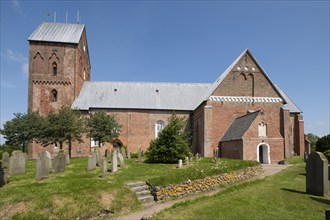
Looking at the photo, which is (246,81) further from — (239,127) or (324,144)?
(324,144)

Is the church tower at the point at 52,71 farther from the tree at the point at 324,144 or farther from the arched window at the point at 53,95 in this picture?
the tree at the point at 324,144

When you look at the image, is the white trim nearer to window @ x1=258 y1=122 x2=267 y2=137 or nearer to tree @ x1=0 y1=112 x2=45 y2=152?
window @ x1=258 y1=122 x2=267 y2=137

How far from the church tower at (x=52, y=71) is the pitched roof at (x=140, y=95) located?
230cm

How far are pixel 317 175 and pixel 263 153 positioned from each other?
13.8 metres

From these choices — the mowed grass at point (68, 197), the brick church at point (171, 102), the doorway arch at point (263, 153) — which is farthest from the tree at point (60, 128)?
the doorway arch at point (263, 153)

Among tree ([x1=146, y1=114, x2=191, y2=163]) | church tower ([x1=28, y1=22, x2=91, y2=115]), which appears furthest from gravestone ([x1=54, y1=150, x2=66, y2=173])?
church tower ([x1=28, y1=22, x2=91, y2=115])

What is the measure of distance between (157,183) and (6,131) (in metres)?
24.3

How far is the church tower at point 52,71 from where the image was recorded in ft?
111

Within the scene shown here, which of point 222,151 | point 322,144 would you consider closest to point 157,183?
point 222,151

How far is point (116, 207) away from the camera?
10406 mm

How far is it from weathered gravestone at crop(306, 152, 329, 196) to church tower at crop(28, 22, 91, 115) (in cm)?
2944

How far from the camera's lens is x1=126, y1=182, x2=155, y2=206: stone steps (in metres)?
11.5

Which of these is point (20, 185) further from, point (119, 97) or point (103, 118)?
point (119, 97)

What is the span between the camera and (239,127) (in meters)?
26.2
